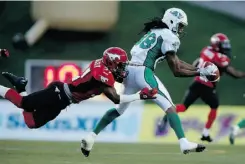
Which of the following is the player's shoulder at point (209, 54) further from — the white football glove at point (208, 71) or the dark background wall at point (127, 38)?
the dark background wall at point (127, 38)

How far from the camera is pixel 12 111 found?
46.7ft

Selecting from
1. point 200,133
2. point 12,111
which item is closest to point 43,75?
point 12,111

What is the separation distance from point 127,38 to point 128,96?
393 inches

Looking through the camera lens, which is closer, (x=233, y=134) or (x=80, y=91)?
(x=80, y=91)

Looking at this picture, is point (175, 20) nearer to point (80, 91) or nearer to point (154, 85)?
point (154, 85)

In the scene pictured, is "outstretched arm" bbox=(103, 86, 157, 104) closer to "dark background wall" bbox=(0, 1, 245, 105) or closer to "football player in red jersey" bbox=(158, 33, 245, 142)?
"football player in red jersey" bbox=(158, 33, 245, 142)

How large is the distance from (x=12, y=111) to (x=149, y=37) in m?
5.40

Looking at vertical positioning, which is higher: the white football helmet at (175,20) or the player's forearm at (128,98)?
the white football helmet at (175,20)

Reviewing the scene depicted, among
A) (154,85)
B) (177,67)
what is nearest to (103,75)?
(154,85)

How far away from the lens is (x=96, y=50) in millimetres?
18531

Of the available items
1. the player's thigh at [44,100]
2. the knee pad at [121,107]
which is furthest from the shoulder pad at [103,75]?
the knee pad at [121,107]

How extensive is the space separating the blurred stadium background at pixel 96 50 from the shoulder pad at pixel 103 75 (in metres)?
5.22

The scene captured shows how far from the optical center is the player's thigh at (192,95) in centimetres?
1313

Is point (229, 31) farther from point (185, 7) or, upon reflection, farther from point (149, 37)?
point (149, 37)
